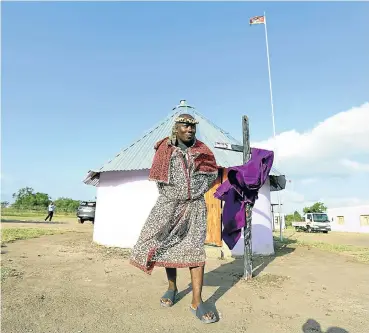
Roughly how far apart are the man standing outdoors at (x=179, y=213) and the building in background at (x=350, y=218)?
4128cm

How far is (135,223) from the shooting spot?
31.4 feet

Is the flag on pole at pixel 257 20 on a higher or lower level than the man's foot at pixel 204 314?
higher

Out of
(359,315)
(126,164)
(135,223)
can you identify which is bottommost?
(359,315)

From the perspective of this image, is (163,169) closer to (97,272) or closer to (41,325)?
(41,325)

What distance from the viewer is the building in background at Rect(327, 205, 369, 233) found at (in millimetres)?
38406

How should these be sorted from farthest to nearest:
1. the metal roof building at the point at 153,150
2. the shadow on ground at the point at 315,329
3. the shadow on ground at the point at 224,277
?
the metal roof building at the point at 153,150, the shadow on ground at the point at 224,277, the shadow on ground at the point at 315,329

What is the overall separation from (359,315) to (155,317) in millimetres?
2533

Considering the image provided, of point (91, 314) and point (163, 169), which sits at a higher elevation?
point (163, 169)

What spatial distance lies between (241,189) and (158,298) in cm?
252

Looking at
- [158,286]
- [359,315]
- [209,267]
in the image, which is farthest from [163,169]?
[209,267]

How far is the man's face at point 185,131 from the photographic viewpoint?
4.03m

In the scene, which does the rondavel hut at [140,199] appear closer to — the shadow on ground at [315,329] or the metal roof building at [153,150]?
the metal roof building at [153,150]

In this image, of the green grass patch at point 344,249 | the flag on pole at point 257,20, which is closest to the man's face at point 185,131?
the green grass patch at point 344,249

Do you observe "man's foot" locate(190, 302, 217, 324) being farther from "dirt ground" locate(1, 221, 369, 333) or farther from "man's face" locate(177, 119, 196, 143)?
"man's face" locate(177, 119, 196, 143)
